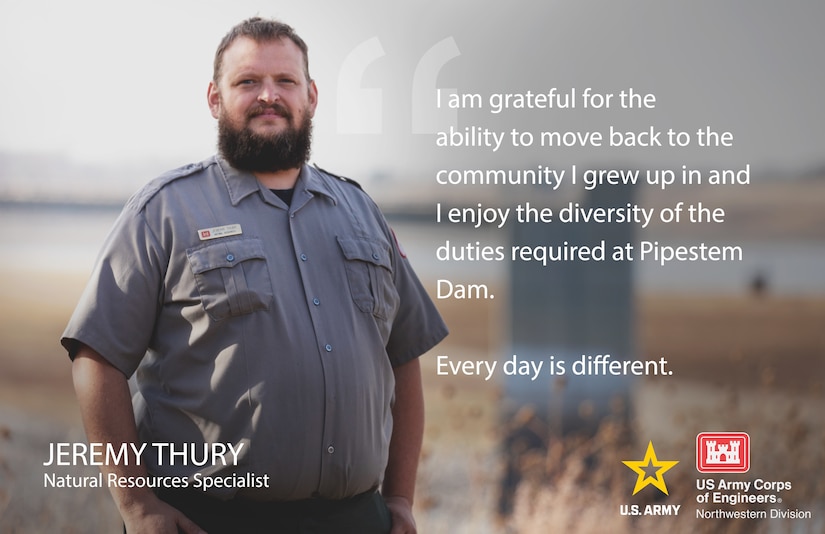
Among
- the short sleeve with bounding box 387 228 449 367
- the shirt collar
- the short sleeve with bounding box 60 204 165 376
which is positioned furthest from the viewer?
the short sleeve with bounding box 387 228 449 367

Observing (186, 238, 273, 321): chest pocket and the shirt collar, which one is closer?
(186, 238, 273, 321): chest pocket

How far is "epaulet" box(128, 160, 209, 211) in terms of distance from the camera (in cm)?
201

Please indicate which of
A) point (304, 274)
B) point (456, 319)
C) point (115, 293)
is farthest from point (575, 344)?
point (115, 293)

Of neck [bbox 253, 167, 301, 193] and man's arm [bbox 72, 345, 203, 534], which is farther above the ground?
neck [bbox 253, 167, 301, 193]

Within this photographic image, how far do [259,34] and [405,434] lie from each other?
1.01 m

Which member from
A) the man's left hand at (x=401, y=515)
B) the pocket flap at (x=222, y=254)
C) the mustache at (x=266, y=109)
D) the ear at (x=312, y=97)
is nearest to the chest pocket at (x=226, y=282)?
the pocket flap at (x=222, y=254)

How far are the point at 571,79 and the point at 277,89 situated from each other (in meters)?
1.68

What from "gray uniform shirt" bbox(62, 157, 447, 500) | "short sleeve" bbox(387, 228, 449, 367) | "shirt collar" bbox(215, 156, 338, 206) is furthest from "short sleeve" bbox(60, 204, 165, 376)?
"short sleeve" bbox(387, 228, 449, 367)

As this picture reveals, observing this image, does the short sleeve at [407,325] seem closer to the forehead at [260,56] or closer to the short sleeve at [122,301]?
the forehead at [260,56]

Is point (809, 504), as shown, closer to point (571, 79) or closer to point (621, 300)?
point (621, 300)

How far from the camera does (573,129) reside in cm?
356

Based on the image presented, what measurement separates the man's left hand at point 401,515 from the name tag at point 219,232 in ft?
2.53

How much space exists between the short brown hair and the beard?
14 centimetres

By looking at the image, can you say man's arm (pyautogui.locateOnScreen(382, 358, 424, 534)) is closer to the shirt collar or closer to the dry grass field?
the shirt collar
